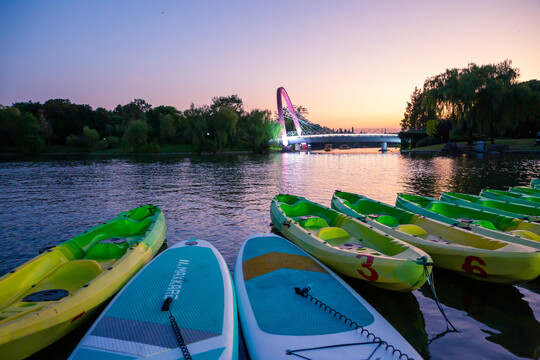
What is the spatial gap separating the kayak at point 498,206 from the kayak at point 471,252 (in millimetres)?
2248

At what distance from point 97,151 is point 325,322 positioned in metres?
88.2

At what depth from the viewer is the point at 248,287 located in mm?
5238

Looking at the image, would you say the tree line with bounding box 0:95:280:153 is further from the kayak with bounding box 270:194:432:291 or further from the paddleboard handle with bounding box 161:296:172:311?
the paddleboard handle with bounding box 161:296:172:311

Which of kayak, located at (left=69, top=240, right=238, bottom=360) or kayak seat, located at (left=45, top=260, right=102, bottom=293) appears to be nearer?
kayak, located at (left=69, top=240, right=238, bottom=360)

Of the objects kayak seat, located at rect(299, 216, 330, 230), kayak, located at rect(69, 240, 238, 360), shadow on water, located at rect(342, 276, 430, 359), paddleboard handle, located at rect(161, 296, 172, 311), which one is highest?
kayak seat, located at rect(299, 216, 330, 230)

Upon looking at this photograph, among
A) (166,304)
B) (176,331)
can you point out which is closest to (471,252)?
(176,331)

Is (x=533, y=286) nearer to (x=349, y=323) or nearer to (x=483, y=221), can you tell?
(x=483, y=221)

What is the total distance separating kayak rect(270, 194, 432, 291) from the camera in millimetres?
4875

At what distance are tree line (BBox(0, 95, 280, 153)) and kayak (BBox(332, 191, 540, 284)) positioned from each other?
60.3 metres

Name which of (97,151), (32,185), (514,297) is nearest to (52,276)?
(514,297)

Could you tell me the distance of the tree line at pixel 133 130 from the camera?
66312 millimetres

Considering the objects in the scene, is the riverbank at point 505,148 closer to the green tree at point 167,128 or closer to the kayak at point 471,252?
the kayak at point 471,252

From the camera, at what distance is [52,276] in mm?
5406

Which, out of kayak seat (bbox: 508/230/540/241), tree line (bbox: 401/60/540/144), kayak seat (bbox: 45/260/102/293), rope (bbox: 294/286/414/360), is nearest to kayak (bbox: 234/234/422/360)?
rope (bbox: 294/286/414/360)
